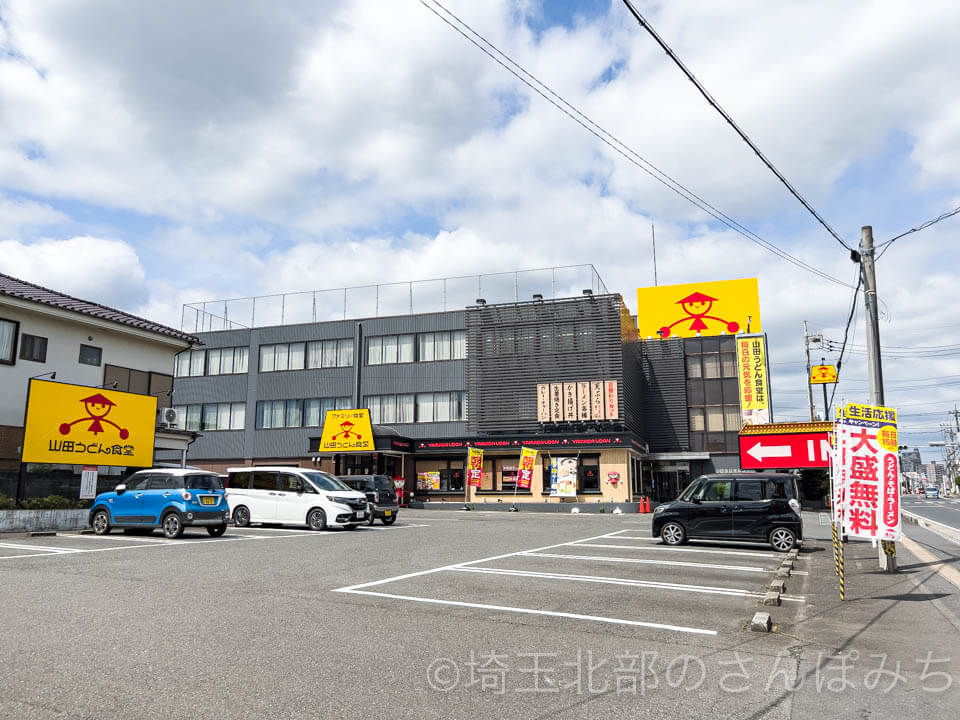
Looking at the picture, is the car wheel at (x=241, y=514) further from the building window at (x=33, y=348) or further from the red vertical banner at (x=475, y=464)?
the red vertical banner at (x=475, y=464)

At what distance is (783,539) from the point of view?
15.7 m

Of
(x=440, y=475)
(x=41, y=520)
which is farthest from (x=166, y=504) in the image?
(x=440, y=475)

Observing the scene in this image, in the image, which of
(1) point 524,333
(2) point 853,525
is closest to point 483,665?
(2) point 853,525

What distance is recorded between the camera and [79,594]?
887cm

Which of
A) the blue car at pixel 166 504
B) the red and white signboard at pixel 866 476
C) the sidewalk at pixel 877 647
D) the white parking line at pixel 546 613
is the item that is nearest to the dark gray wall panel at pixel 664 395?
the blue car at pixel 166 504

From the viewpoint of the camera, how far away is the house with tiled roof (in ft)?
71.2

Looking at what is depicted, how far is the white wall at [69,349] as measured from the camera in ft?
72.4

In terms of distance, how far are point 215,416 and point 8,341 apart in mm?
31059

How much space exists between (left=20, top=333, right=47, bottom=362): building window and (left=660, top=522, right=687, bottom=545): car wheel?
20.4 m

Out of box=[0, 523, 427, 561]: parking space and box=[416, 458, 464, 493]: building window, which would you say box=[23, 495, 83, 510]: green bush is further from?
box=[416, 458, 464, 493]: building window

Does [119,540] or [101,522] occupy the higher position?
[101,522]

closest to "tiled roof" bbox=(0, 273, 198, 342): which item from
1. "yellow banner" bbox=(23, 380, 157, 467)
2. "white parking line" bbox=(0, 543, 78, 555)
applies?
"yellow banner" bbox=(23, 380, 157, 467)

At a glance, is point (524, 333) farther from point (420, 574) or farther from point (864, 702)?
point (864, 702)

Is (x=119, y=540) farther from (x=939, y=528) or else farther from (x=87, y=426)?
(x=939, y=528)
